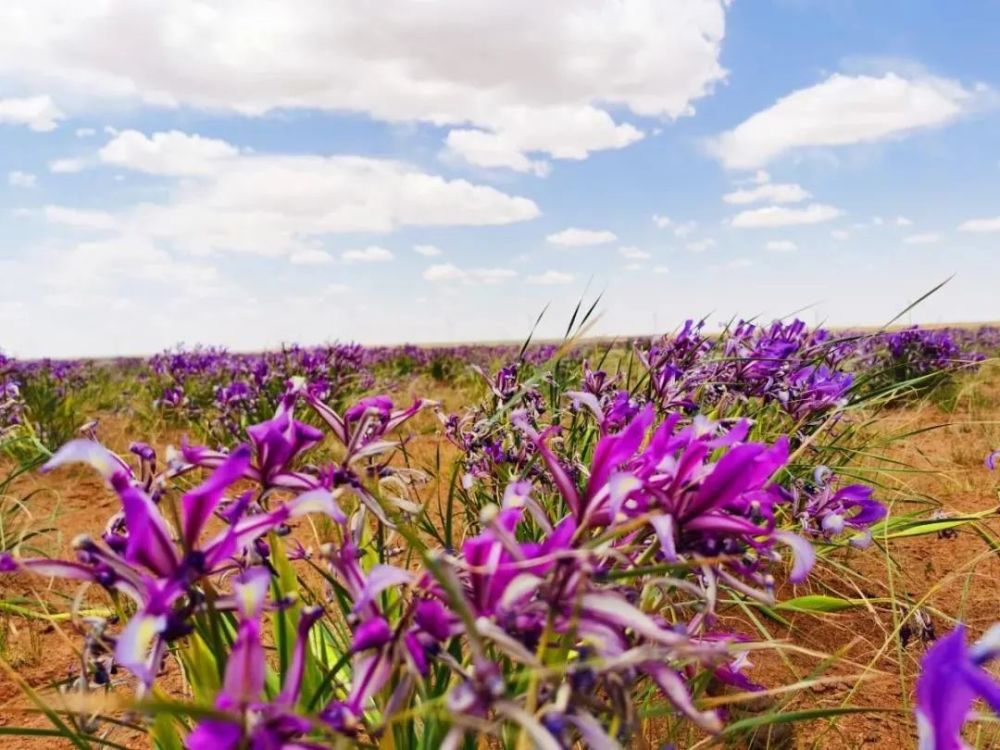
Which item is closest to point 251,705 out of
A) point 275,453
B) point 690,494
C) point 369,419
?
point 275,453

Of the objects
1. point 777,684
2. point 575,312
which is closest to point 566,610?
point 575,312

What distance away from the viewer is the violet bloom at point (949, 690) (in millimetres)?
667

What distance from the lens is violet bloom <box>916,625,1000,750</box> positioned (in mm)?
667

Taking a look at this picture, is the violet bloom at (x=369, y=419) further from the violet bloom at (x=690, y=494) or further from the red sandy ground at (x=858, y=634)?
the red sandy ground at (x=858, y=634)

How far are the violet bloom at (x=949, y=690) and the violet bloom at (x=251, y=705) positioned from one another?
593 millimetres

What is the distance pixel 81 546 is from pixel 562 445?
2381mm

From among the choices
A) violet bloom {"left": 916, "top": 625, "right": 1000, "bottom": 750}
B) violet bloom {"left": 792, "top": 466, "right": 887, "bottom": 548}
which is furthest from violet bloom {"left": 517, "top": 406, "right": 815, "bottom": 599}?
violet bloom {"left": 792, "top": 466, "right": 887, "bottom": 548}

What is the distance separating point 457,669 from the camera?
851 millimetres

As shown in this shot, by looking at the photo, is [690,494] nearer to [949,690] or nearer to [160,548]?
[949,690]

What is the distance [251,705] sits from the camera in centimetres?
84

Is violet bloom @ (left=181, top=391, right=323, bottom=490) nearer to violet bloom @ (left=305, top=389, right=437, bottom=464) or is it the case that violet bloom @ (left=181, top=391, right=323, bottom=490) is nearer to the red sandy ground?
violet bloom @ (left=305, top=389, right=437, bottom=464)

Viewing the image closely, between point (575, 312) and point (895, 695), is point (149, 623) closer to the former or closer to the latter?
point (575, 312)

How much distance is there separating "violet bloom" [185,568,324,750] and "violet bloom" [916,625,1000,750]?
1.94 ft

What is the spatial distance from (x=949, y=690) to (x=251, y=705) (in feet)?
2.26
